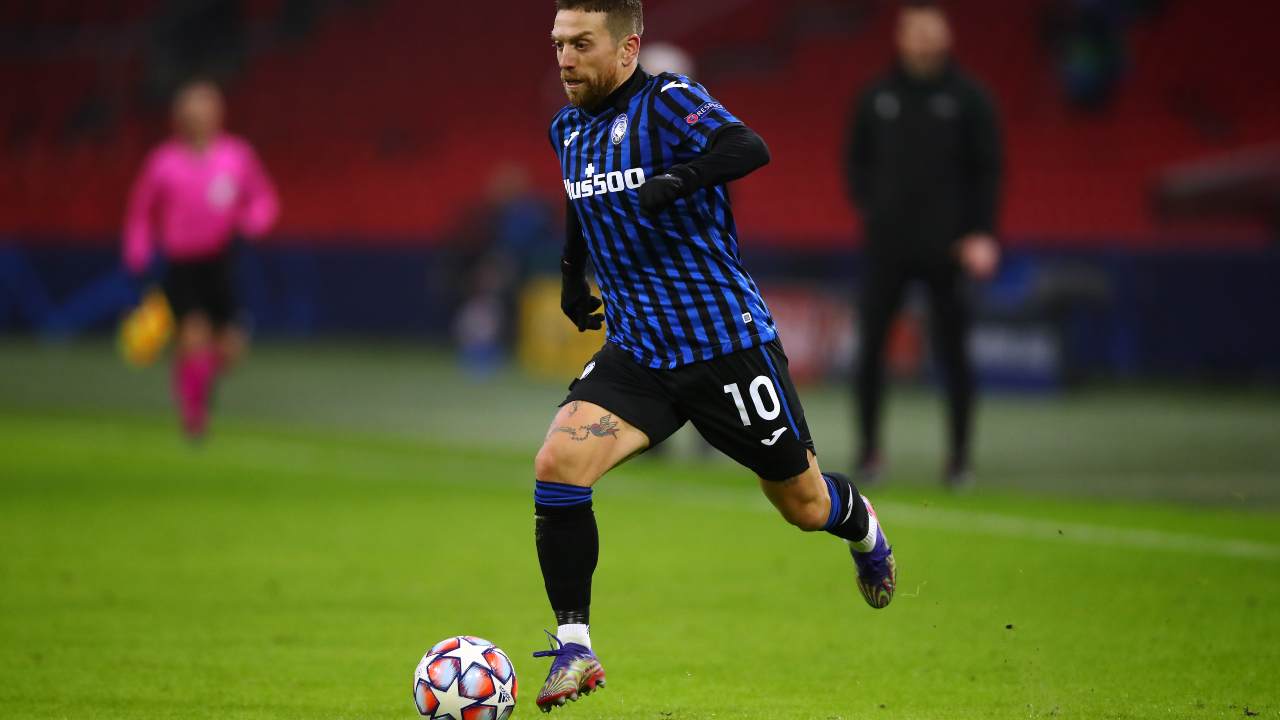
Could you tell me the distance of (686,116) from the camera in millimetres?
5211

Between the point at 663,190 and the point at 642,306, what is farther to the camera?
the point at 642,306

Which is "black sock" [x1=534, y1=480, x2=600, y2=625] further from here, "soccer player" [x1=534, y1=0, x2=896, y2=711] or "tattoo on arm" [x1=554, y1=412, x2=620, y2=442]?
"tattoo on arm" [x1=554, y1=412, x2=620, y2=442]

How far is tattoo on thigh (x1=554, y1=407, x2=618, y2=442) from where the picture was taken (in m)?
5.18

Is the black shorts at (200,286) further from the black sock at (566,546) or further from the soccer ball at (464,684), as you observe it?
the soccer ball at (464,684)

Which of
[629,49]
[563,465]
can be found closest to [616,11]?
[629,49]

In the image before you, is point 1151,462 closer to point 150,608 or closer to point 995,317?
point 995,317

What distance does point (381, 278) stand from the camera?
23953 mm

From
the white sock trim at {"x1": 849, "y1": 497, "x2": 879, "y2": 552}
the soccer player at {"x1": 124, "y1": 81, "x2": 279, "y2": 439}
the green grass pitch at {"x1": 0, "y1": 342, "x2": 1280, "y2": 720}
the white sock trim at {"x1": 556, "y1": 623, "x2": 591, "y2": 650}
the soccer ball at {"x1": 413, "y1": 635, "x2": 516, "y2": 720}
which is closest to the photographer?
the soccer ball at {"x1": 413, "y1": 635, "x2": 516, "y2": 720}

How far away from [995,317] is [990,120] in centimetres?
680

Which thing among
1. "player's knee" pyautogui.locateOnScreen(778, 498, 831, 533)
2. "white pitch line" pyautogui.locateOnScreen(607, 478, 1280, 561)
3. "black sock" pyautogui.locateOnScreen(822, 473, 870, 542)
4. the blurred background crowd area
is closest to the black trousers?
"white pitch line" pyautogui.locateOnScreen(607, 478, 1280, 561)

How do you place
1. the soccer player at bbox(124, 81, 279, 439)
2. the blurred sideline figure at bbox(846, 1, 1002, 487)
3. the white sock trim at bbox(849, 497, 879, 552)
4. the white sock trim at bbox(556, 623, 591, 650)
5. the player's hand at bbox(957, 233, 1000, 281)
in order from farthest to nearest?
the soccer player at bbox(124, 81, 279, 439), the blurred sideline figure at bbox(846, 1, 1002, 487), the player's hand at bbox(957, 233, 1000, 281), the white sock trim at bbox(849, 497, 879, 552), the white sock trim at bbox(556, 623, 591, 650)

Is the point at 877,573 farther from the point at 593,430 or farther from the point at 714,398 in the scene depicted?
the point at 593,430

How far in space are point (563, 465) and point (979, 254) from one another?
536cm

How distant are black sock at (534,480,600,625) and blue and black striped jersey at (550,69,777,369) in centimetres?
45
